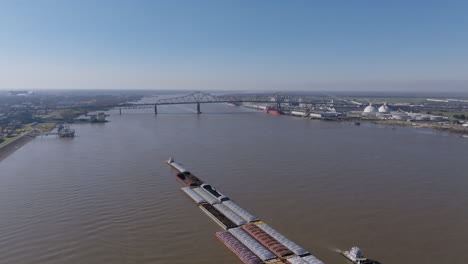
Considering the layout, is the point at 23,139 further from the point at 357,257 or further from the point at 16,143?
the point at 357,257

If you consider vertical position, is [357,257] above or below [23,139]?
below

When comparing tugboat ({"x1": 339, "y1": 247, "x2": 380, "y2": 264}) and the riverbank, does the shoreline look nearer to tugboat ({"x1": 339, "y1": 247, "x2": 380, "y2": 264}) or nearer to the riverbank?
the riverbank

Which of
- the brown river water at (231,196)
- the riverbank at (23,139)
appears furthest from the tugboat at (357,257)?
the riverbank at (23,139)

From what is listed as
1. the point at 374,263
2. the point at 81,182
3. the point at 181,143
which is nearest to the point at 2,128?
the point at 181,143

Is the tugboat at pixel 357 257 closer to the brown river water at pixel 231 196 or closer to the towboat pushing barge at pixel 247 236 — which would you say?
the brown river water at pixel 231 196

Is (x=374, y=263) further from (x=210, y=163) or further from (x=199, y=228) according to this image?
(x=210, y=163)

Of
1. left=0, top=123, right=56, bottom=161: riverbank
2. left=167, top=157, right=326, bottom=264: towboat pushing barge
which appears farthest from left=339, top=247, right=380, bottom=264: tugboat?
left=0, top=123, right=56, bottom=161: riverbank

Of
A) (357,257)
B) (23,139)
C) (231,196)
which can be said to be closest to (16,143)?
(23,139)
